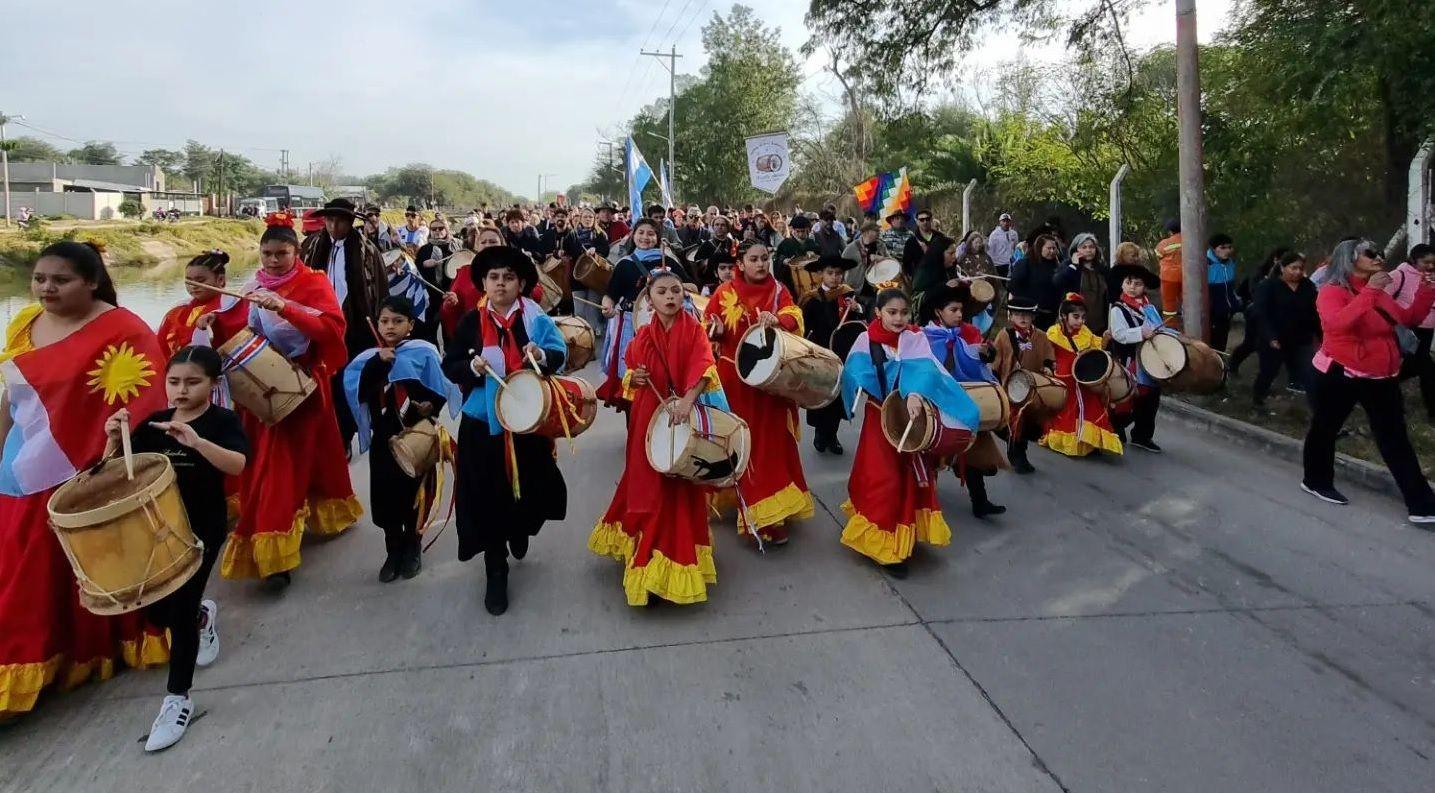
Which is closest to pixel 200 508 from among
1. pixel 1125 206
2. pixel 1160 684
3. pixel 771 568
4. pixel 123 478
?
pixel 123 478

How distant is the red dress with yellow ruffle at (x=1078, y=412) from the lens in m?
6.54

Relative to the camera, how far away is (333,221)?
5.57 m

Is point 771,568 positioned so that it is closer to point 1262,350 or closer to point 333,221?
point 333,221

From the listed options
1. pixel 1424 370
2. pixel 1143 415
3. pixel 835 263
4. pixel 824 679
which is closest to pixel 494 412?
pixel 824 679

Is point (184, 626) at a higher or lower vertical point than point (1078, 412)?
lower

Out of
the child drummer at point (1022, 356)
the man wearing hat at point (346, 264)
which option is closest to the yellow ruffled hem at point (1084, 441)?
the child drummer at point (1022, 356)

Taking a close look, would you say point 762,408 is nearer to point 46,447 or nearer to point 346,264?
point 346,264

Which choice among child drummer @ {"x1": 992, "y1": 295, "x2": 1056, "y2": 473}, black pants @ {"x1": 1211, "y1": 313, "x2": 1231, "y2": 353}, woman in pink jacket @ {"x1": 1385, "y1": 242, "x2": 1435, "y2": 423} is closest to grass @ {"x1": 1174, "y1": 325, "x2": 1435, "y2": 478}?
woman in pink jacket @ {"x1": 1385, "y1": 242, "x2": 1435, "y2": 423}

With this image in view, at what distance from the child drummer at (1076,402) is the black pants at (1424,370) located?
276cm

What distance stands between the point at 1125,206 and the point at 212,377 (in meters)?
14.2

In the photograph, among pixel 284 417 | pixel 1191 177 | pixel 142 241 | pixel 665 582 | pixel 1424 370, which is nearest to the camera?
pixel 665 582

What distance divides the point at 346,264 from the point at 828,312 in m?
3.47

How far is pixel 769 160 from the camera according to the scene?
52.5ft

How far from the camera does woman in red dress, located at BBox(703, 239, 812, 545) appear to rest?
4.84 metres
